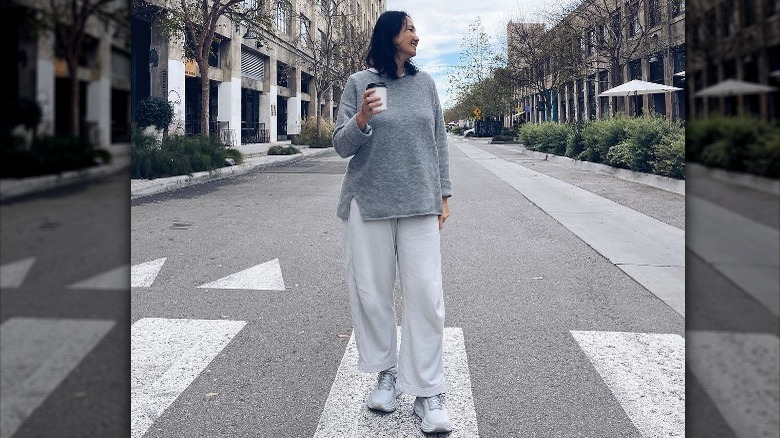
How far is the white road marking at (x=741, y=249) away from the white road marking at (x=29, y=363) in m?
0.84

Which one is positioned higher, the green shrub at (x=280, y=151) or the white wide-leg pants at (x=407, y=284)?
the green shrub at (x=280, y=151)

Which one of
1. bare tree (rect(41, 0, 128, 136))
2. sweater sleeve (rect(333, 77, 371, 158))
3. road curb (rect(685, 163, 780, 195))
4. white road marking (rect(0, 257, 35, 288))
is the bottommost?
white road marking (rect(0, 257, 35, 288))

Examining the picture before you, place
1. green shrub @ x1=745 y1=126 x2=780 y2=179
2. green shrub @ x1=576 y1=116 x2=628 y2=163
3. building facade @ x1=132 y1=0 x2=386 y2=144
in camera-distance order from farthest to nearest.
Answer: building facade @ x1=132 y1=0 x2=386 y2=144 → green shrub @ x1=576 y1=116 x2=628 y2=163 → green shrub @ x1=745 y1=126 x2=780 y2=179

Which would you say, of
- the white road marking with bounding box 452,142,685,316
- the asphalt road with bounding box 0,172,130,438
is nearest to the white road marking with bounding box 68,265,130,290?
the asphalt road with bounding box 0,172,130,438

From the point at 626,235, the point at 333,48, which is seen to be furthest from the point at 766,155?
the point at 333,48

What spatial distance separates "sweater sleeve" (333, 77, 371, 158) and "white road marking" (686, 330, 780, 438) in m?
2.13

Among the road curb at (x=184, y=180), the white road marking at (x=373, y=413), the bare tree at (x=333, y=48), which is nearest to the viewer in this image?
the white road marking at (x=373, y=413)

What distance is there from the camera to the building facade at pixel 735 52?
80cm

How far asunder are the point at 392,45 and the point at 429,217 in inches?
30.3

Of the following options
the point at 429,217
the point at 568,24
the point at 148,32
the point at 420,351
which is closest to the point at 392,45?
the point at 429,217

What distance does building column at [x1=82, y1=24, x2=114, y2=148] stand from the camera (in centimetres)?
91

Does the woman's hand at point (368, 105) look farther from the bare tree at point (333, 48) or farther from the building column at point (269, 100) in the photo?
Answer: the building column at point (269, 100)

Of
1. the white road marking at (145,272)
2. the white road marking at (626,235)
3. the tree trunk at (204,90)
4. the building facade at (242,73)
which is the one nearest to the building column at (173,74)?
the building facade at (242,73)

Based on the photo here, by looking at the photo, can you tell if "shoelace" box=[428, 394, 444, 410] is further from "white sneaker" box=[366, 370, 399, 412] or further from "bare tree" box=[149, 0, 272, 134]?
"bare tree" box=[149, 0, 272, 134]
